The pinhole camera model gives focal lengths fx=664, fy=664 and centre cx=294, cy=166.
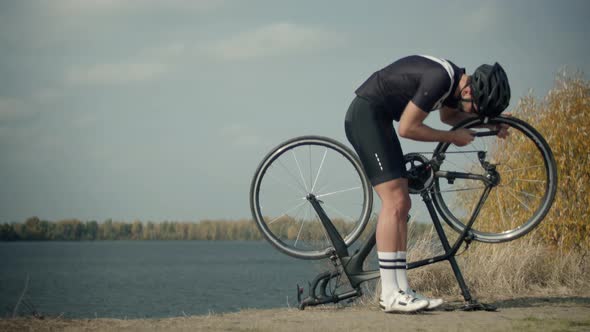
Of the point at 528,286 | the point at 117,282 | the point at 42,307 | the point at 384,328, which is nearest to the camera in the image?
the point at 384,328

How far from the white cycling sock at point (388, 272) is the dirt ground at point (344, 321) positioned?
0.18m

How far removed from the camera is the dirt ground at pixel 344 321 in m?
4.71

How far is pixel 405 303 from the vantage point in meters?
5.29

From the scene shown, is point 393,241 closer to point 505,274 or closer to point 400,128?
point 400,128

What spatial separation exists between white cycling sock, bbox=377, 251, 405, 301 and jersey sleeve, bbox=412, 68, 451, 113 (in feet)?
3.94

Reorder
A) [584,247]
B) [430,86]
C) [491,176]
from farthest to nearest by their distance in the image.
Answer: [584,247] < [491,176] < [430,86]

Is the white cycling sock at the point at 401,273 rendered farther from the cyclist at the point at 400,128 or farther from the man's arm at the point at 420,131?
the man's arm at the point at 420,131

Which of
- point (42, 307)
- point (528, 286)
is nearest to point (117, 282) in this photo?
point (42, 307)

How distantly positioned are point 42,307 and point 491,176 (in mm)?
32703

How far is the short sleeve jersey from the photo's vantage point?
16.8 ft

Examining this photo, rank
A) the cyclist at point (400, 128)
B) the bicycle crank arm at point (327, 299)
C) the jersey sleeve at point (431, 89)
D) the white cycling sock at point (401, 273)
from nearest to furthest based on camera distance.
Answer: the jersey sleeve at point (431, 89), the cyclist at point (400, 128), the white cycling sock at point (401, 273), the bicycle crank arm at point (327, 299)

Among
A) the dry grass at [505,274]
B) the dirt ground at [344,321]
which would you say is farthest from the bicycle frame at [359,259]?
the dry grass at [505,274]

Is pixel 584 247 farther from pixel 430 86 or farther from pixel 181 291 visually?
pixel 181 291

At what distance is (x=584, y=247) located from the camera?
11758mm
